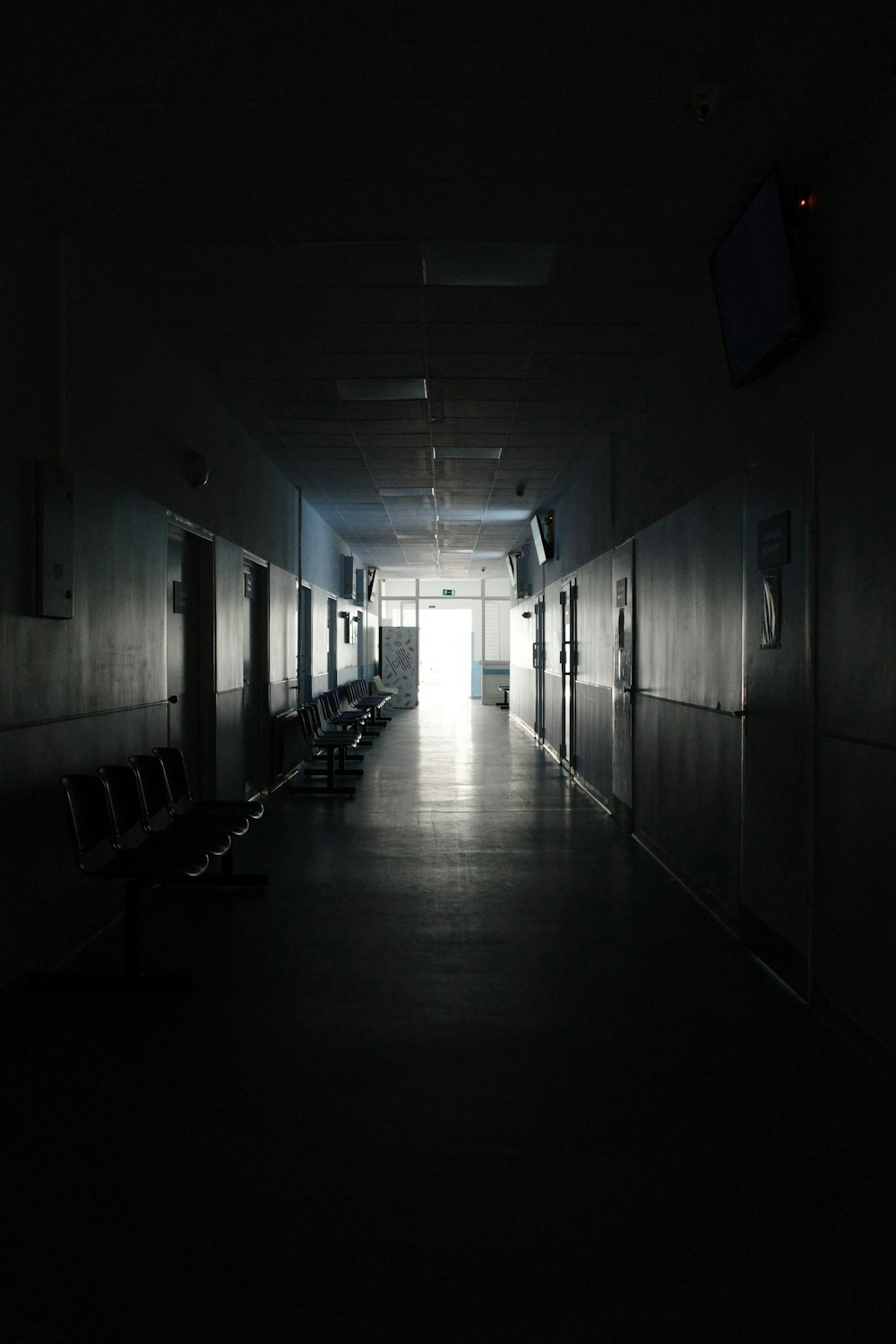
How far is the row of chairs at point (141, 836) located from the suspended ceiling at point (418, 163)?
7.82 ft

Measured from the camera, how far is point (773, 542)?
3654 mm

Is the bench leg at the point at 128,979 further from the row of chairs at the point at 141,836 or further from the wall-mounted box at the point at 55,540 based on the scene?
the wall-mounted box at the point at 55,540

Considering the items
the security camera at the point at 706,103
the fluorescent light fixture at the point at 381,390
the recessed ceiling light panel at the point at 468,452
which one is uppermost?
the recessed ceiling light panel at the point at 468,452

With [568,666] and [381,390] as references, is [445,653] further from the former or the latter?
[381,390]

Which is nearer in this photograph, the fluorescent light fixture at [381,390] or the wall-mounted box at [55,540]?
the wall-mounted box at [55,540]

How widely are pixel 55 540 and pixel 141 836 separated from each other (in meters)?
1.88

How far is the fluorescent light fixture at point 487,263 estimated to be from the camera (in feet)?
13.5

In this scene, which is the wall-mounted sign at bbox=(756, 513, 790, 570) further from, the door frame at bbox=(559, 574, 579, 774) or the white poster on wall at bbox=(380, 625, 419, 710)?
the white poster on wall at bbox=(380, 625, 419, 710)

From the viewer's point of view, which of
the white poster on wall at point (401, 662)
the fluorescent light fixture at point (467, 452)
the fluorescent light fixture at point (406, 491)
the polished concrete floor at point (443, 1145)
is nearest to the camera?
the polished concrete floor at point (443, 1145)

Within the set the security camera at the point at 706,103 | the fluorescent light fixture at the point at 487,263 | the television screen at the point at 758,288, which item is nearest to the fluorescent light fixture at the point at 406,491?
the fluorescent light fixture at the point at 487,263

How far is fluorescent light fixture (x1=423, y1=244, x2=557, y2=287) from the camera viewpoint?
4.10 metres

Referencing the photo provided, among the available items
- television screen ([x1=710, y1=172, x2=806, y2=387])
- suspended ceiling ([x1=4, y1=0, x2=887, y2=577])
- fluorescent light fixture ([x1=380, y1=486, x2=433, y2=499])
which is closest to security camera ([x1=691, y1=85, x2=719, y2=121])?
suspended ceiling ([x1=4, y1=0, x2=887, y2=577])

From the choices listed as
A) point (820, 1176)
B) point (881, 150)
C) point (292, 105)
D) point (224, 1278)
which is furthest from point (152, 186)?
point (820, 1176)

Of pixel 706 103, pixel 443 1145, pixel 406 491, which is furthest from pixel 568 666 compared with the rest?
pixel 443 1145
